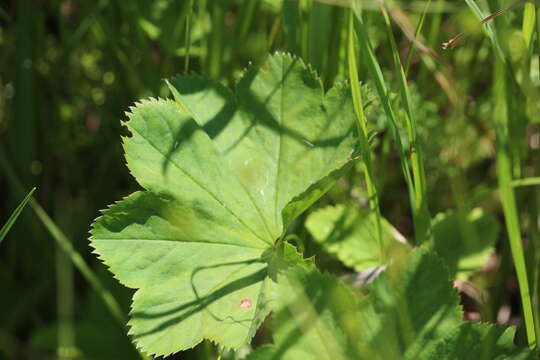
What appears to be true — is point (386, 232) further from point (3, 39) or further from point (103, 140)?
point (3, 39)

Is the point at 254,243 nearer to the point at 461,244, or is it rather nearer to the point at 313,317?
the point at 313,317

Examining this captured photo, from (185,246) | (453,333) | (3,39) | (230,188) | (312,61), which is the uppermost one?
(3,39)

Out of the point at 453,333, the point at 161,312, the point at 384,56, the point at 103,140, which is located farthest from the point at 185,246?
the point at 384,56

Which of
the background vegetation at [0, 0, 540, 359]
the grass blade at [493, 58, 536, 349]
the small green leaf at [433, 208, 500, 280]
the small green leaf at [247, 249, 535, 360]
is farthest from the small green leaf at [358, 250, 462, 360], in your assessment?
the small green leaf at [433, 208, 500, 280]

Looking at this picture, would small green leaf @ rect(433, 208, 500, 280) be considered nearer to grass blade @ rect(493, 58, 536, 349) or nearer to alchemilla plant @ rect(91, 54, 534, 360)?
alchemilla plant @ rect(91, 54, 534, 360)

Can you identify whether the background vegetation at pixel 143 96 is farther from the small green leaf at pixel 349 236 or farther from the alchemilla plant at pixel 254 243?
the alchemilla plant at pixel 254 243

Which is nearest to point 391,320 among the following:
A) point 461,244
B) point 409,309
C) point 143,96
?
point 409,309
